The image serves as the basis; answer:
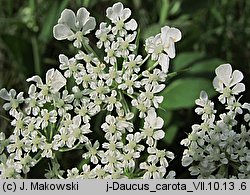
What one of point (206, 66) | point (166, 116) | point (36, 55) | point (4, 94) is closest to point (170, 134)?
point (166, 116)

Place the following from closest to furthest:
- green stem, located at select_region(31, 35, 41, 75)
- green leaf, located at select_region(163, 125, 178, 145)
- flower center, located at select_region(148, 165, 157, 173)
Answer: flower center, located at select_region(148, 165, 157, 173)
green leaf, located at select_region(163, 125, 178, 145)
green stem, located at select_region(31, 35, 41, 75)

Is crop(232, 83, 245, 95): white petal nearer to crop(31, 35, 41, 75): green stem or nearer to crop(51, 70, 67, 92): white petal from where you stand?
crop(51, 70, 67, 92): white petal

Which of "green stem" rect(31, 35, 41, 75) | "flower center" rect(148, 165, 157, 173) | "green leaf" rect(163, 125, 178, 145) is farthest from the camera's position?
"green stem" rect(31, 35, 41, 75)

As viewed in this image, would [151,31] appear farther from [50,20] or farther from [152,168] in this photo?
[152,168]

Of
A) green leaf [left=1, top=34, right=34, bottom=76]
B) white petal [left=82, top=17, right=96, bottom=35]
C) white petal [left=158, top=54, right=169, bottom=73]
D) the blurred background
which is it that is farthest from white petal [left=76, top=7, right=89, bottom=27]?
green leaf [left=1, top=34, right=34, bottom=76]

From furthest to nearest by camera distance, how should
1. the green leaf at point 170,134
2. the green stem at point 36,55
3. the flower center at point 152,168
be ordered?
1. the green stem at point 36,55
2. the green leaf at point 170,134
3. the flower center at point 152,168

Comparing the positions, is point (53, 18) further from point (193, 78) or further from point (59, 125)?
point (59, 125)

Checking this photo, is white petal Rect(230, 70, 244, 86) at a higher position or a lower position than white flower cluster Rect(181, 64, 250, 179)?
higher

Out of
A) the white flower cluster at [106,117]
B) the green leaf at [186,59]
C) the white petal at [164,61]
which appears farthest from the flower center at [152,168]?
the green leaf at [186,59]

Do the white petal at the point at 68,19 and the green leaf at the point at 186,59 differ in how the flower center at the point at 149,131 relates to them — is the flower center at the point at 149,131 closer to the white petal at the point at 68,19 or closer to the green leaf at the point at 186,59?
the white petal at the point at 68,19
